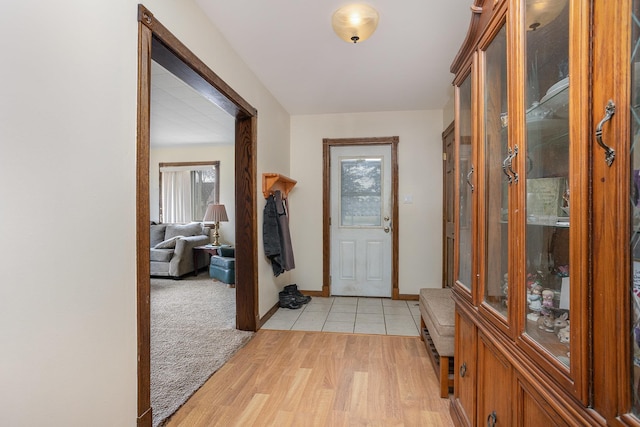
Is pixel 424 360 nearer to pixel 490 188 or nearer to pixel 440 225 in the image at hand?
pixel 490 188

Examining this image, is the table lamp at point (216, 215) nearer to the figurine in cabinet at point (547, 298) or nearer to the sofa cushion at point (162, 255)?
the sofa cushion at point (162, 255)

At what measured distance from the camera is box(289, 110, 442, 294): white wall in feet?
12.6

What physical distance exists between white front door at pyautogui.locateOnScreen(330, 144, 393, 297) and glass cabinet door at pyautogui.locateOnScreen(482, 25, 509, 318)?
8.84 ft

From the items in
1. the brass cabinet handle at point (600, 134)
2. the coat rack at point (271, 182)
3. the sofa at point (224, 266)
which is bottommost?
the sofa at point (224, 266)

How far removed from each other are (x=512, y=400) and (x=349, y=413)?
0.97m

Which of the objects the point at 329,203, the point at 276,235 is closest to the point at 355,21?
the point at 276,235

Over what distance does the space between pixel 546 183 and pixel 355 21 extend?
60.5 inches

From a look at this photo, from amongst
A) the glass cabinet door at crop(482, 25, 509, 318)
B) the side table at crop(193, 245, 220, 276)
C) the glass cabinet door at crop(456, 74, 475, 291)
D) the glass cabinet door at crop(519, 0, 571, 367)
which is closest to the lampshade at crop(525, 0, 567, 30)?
the glass cabinet door at crop(519, 0, 571, 367)

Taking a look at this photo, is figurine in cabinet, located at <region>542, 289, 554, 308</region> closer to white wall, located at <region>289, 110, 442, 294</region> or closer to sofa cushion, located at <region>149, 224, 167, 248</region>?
white wall, located at <region>289, 110, 442, 294</region>

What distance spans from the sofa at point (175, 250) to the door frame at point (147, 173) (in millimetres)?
2506

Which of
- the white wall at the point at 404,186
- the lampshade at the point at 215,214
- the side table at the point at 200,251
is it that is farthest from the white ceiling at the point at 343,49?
the side table at the point at 200,251

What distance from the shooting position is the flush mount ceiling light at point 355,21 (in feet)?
6.07

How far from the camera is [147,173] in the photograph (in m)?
1.47

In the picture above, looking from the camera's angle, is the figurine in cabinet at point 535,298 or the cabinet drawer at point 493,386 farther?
the cabinet drawer at point 493,386
